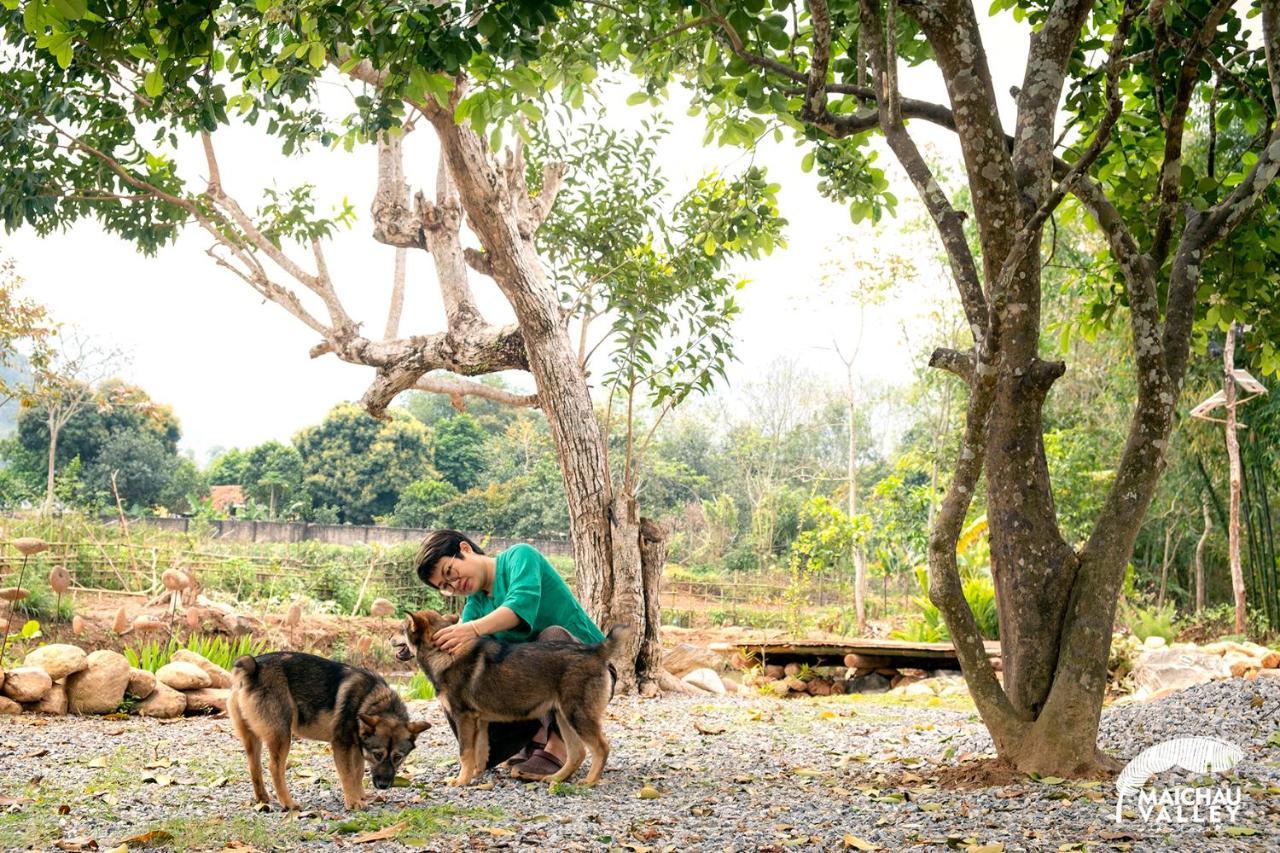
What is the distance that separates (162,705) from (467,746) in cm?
440

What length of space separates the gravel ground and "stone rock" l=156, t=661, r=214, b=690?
139 centimetres

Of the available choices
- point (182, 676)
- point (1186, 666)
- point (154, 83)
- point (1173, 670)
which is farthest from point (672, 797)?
point (1186, 666)

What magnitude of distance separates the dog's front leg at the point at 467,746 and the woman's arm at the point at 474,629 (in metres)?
0.34

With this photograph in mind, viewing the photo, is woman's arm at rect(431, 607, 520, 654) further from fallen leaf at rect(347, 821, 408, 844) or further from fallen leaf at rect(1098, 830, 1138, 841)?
fallen leaf at rect(1098, 830, 1138, 841)

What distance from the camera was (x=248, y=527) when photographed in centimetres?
2653

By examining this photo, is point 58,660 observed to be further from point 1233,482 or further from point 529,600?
point 1233,482

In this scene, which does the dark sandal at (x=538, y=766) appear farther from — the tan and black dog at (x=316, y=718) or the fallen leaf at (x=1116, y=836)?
the fallen leaf at (x=1116, y=836)

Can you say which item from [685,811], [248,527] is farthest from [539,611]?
[248,527]

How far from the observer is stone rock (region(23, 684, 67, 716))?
25.1 ft

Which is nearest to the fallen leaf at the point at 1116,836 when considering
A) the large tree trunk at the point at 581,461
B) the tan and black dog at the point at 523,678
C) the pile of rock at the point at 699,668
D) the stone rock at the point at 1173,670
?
the tan and black dog at the point at 523,678

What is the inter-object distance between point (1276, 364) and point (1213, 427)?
31.2 feet

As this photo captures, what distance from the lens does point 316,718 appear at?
4.32 metres

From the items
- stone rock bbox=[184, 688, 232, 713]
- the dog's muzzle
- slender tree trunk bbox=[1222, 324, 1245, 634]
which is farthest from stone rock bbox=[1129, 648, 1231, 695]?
stone rock bbox=[184, 688, 232, 713]

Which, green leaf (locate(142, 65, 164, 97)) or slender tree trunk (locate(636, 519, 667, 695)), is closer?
→ green leaf (locate(142, 65, 164, 97))
